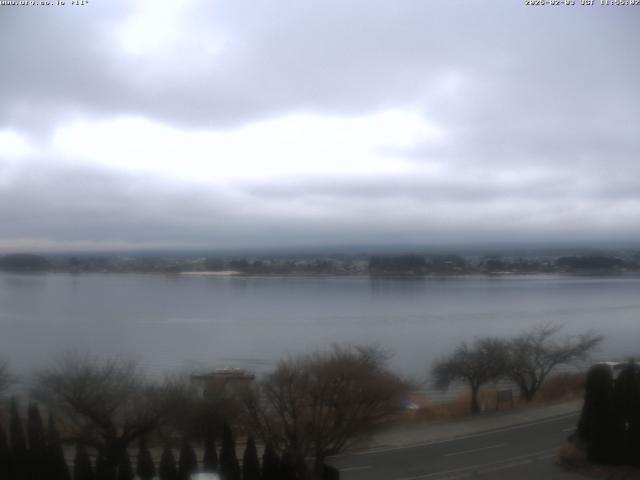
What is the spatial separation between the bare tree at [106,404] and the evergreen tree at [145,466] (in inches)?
7.6

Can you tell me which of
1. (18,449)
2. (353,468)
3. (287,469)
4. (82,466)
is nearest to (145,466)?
(82,466)

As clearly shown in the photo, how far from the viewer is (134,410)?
5.36 metres

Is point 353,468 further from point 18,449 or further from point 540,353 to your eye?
point 540,353

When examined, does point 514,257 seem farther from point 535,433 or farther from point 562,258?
point 535,433

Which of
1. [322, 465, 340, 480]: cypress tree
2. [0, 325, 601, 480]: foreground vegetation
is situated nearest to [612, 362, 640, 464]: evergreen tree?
[0, 325, 601, 480]: foreground vegetation

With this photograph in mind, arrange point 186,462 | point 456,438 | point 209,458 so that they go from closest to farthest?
point 186,462 < point 209,458 < point 456,438

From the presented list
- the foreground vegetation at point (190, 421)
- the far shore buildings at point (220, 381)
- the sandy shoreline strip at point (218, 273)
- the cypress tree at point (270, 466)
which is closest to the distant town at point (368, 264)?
the sandy shoreline strip at point (218, 273)

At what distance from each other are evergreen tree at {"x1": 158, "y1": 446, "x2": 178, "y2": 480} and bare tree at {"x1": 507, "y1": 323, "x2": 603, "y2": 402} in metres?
5.08

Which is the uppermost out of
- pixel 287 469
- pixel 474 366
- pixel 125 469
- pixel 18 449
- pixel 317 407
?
pixel 317 407

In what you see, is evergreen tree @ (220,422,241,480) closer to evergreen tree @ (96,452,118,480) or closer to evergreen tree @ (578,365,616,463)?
evergreen tree @ (96,452,118,480)

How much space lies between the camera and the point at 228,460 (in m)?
5.05

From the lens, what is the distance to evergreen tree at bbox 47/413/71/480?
4770mm

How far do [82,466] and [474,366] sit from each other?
5930 mm

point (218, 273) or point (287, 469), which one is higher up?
point (218, 273)
